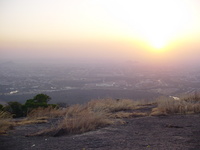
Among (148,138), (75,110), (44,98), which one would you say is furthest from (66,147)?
A: (44,98)

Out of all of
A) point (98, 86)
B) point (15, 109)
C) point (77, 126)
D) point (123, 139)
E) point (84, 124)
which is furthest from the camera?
point (98, 86)

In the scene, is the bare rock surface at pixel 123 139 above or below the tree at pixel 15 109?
below

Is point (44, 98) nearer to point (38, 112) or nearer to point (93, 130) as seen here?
point (38, 112)

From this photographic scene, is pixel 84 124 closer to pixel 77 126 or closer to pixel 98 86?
pixel 77 126

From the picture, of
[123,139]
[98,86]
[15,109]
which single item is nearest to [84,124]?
[123,139]

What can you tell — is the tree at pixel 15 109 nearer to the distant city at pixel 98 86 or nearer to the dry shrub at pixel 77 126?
the distant city at pixel 98 86

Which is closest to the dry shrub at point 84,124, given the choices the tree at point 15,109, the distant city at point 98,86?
the tree at point 15,109

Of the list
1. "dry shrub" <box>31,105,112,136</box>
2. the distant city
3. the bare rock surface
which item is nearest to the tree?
the distant city

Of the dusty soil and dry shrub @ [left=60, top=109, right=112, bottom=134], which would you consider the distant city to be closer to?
dry shrub @ [left=60, top=109, right=112, bottom=134]
